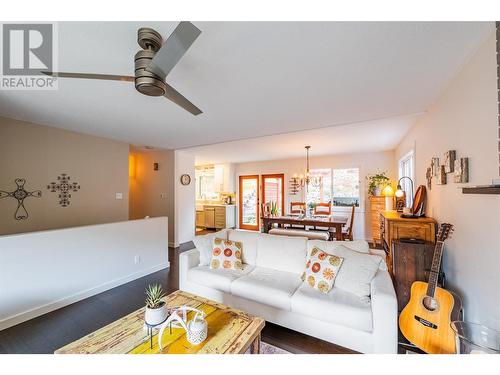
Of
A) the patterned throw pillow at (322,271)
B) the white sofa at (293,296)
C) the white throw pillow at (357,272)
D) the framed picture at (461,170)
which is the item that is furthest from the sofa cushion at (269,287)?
the framed picture at (461,170)

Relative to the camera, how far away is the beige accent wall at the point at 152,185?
5.09 metres

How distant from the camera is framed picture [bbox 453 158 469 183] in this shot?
158 cm

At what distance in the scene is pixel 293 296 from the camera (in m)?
1.86

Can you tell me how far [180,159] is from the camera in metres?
5.23

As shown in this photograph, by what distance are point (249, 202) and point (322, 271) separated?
5525 mm

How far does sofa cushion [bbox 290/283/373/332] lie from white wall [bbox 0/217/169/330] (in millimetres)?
2689

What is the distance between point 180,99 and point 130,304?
2.53 metres

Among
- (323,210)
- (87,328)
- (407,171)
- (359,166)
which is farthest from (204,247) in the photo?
(359,166)

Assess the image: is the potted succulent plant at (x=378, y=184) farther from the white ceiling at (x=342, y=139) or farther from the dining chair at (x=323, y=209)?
the dining chair at (x=323, y=209)

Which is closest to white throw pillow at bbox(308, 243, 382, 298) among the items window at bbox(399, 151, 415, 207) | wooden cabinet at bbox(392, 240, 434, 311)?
wooden cabinet at bbox(392, 240, 434, 311)

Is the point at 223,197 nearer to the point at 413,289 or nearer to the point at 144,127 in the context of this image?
the point at 144,127

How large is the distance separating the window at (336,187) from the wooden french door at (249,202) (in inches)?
76.0
